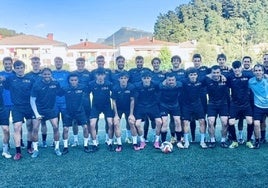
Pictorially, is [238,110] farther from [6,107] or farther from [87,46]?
[87,46]

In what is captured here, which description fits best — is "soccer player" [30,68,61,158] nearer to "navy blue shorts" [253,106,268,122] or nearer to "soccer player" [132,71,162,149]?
"soccer player" [132,71,162,149]

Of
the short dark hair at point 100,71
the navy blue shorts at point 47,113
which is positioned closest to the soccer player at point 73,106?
the navy blue shorts at point 47,113

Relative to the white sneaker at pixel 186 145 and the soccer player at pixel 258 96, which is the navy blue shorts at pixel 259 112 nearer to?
the soccer player at pixel 258 96

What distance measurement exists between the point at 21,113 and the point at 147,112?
9.16 ft

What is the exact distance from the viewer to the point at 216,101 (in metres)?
7.97

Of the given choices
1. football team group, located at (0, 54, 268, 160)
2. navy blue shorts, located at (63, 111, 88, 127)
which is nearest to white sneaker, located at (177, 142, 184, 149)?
football team group, located at (0, 54, 268, 160)

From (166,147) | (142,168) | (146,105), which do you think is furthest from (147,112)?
(142,168)

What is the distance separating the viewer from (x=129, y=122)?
8.10 metres

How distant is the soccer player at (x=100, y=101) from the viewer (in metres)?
7.98

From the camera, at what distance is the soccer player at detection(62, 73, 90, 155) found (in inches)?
310

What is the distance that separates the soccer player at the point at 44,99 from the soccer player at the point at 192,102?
288 centimetres

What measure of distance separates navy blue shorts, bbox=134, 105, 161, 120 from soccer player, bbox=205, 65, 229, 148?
1.19 metres

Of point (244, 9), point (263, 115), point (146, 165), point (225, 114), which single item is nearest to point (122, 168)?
point (146, 165)

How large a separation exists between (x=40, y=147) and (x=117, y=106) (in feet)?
7.12
